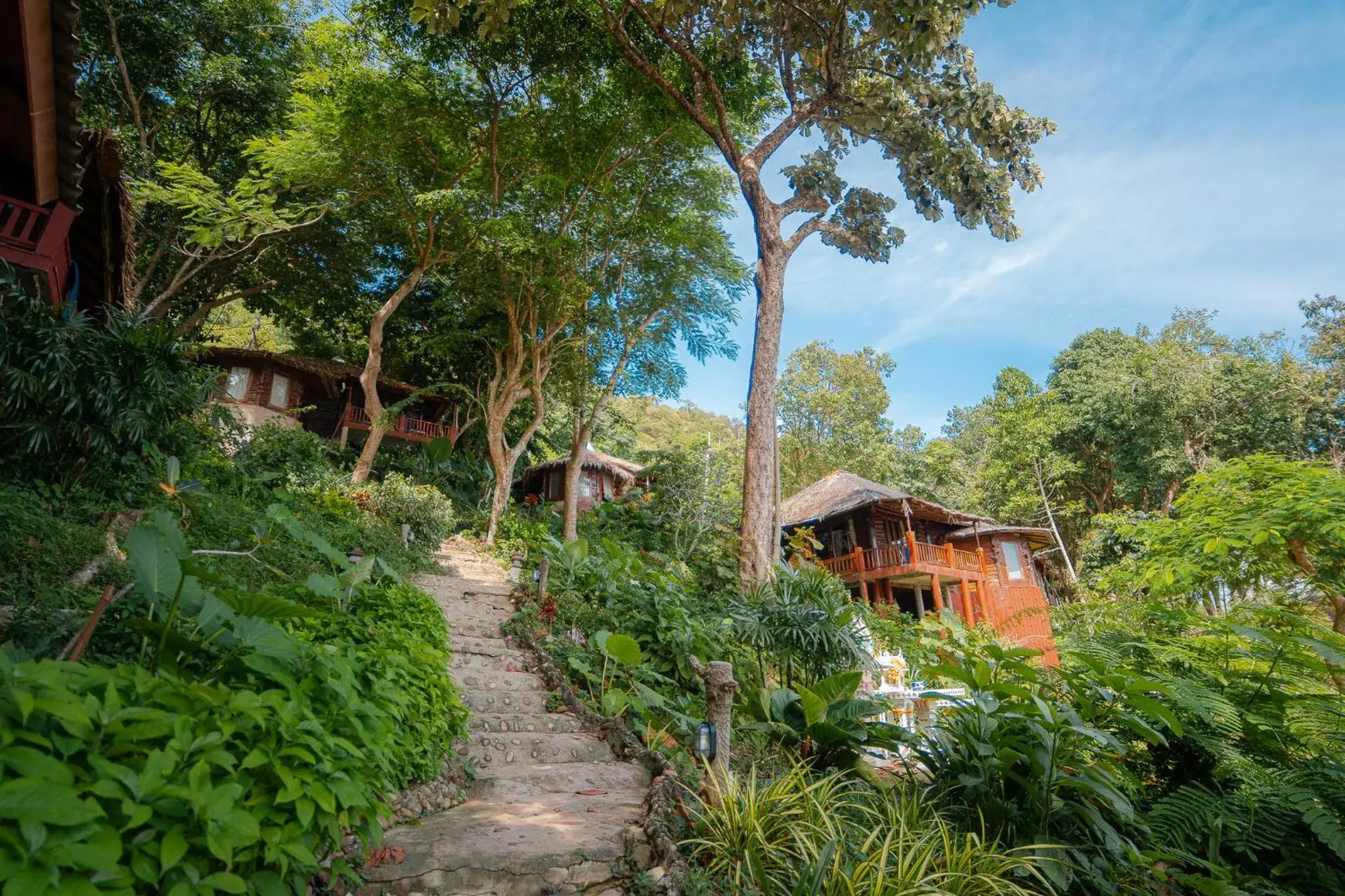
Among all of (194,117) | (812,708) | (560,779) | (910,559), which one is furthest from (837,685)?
(194,117)

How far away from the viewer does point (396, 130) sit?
12164 mm

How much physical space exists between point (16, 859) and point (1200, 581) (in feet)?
24.3

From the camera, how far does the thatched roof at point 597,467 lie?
22703 millimetres

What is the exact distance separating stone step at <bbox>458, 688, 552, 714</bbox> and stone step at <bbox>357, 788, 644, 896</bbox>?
1.54 meters

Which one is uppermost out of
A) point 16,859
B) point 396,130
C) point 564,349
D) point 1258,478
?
point 396,130

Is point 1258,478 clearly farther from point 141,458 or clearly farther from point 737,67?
point 141,458

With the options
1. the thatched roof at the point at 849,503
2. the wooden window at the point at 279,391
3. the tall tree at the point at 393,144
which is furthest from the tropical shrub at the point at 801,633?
the wooden window at the point at 279,391

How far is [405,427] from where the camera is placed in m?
21.0

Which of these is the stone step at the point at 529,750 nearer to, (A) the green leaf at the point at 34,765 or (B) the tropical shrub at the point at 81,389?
(A) the green leaf at the point at 34,765

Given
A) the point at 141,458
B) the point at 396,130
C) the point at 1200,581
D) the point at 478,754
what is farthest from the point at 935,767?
the point at 396,130

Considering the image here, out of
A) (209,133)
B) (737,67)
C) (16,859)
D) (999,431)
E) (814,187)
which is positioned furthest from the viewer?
(999,431)

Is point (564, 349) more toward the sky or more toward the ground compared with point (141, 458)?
more toward the sky

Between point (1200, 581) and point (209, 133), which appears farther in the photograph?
point (209, 133)

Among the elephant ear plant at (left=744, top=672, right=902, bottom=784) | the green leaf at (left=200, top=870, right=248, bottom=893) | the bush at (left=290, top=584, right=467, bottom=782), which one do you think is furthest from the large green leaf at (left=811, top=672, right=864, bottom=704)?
the green leaf at (left=200, top=870, right=248, bottom=893)
